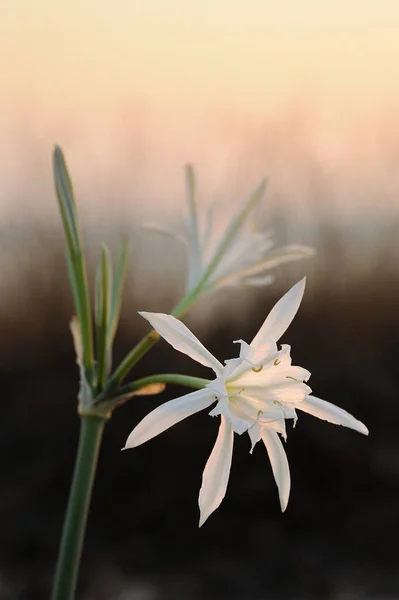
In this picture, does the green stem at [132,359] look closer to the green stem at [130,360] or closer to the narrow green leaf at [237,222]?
the green stem at [130,360]

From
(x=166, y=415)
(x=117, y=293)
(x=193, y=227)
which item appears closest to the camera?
(x=166, y=415)

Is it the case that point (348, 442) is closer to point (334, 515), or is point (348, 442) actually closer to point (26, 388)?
point (334, 515)

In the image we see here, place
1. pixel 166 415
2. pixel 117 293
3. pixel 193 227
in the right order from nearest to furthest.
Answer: pixel 166 415 < pixel 117 293 < pixel 193 227

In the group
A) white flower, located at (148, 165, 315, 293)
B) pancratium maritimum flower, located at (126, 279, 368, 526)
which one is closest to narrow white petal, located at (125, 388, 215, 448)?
pancratium maritimum flower, located at (126, 279, 368, 526)

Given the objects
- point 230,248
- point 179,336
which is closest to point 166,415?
point 179,336

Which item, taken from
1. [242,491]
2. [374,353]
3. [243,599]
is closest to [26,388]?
[242,491]

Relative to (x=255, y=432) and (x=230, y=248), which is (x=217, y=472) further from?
(x=230, y=248)
